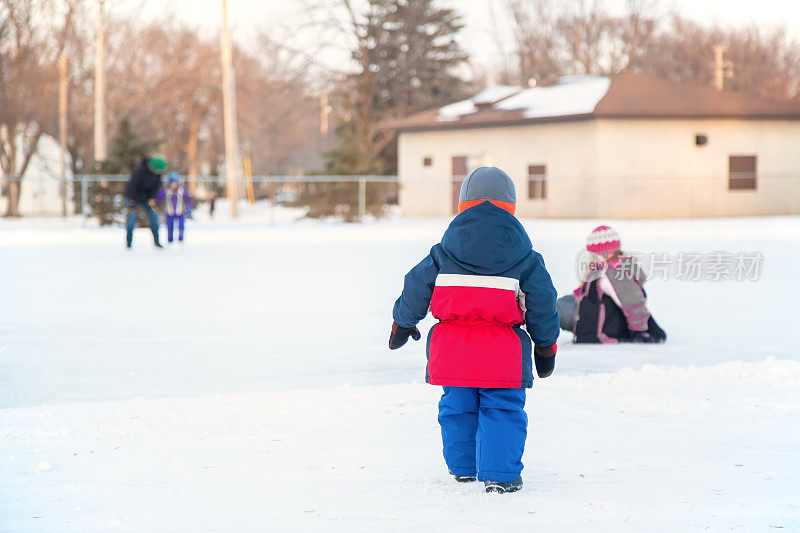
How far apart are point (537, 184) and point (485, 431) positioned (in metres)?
30.4

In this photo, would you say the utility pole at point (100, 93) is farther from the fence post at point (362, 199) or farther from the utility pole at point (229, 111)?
the fence post at point (362, 199)

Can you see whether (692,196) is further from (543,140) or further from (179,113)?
(179,113)

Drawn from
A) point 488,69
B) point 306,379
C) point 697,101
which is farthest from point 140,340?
point 488,69

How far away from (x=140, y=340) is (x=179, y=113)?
57710 mm

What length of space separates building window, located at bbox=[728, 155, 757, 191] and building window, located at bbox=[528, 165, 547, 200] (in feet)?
19.4

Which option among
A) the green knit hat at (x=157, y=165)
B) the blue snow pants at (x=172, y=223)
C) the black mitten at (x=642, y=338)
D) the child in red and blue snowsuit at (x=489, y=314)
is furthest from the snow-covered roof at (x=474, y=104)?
the child in red and blue snowsuit at (x=489, y=314)

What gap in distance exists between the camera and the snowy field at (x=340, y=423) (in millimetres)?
3438

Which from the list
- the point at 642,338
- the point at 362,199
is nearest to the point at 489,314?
the point at 642,338

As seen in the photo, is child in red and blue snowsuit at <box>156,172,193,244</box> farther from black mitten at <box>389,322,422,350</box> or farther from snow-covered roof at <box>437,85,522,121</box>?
snow-covered roof at <box>437,85,522,121</box>

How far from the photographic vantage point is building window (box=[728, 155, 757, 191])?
33375mm

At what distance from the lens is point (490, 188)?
3621 millimetres

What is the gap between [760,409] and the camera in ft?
16.3

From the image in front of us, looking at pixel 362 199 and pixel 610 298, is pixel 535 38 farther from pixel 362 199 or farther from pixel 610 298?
pixel 610 298

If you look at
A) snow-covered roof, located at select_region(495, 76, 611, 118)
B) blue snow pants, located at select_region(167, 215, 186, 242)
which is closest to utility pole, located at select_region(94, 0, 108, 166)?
blue snow pants, located at select_region(167, 215, 186, 242)
